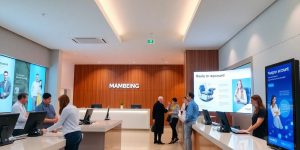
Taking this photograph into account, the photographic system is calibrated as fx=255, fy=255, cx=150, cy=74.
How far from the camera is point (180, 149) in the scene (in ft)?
26.4

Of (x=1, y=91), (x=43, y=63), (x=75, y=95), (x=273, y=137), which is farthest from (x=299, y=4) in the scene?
(x=75, y=95)

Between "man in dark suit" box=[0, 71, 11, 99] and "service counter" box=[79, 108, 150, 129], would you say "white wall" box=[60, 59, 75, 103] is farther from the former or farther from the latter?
"man in dark suit" box=[0, 71, 11, 99]

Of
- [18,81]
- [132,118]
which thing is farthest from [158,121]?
[18,81]

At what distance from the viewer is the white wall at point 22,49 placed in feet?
25.2

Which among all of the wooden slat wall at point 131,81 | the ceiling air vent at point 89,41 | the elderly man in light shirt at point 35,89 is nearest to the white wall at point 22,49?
the elderly man in light shirt at point 35,89

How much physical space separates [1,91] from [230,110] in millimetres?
7095

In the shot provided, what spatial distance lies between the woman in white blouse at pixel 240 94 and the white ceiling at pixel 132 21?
1654mm

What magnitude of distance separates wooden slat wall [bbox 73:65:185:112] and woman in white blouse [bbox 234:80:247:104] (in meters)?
7.56

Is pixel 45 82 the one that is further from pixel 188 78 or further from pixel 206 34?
pixel 206 34

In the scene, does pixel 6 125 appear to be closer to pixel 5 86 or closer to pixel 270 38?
pixel 270 38

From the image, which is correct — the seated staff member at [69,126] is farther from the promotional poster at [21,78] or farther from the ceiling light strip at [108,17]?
the promotional poster at [21,78]

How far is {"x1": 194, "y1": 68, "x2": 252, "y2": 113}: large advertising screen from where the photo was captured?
7242 millimetres

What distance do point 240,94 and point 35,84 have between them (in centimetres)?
750

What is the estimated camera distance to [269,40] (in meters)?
5.72
